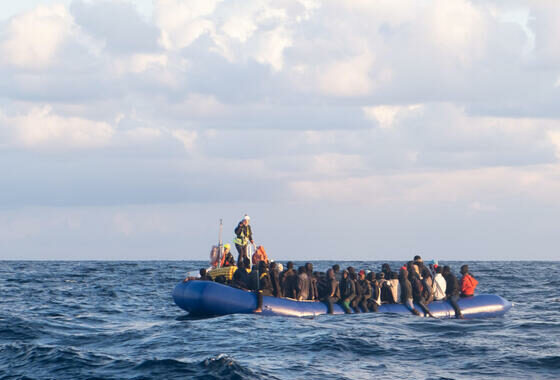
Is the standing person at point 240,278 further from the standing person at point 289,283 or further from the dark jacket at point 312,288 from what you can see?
the dark jacket at point 312,288

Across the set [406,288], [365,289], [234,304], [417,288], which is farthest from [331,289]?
[234,304]

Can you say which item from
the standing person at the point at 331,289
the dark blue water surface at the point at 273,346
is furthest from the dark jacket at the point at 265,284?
the standing person at the point at 331,289

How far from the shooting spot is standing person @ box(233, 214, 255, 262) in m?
26.5

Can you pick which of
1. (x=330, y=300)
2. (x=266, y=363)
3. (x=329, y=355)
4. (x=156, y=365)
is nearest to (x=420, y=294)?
(x=330, y=300)

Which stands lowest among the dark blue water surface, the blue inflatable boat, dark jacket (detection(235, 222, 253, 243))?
the dark blue water surface

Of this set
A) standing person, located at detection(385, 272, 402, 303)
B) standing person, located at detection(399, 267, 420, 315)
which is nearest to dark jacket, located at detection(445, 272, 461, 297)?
standing person, located at detection(399, 267, 420, 315)

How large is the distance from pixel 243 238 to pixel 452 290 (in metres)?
7.88

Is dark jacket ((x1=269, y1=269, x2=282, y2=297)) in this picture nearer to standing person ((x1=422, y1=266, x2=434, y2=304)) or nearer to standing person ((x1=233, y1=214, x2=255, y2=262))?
standing person ((x1=233, y1=214, x2=255, y2=262))

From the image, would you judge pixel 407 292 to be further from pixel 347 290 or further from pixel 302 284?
pixel 302 284

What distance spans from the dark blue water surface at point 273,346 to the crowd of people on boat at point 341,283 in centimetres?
79

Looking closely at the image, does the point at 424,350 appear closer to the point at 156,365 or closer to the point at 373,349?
the point at 373,349

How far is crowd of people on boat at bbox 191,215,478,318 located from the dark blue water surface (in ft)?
2.58

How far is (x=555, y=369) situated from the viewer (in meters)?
16.8

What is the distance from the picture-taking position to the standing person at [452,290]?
25861 millimetres
